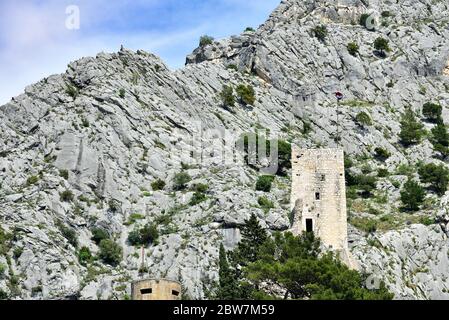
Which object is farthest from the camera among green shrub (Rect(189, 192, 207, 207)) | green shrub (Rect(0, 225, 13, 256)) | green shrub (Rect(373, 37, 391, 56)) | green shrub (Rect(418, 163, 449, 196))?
green shrub (Rect(373, 37, 391, 56))

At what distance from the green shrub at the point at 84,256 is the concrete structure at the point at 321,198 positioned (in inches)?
579

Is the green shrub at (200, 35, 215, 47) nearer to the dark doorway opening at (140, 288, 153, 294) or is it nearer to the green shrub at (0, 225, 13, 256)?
the green shrub at (0, 225, 13, 256)

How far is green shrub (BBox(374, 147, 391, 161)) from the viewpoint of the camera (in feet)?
306

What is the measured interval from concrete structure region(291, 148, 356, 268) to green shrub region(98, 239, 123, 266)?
1278 cm

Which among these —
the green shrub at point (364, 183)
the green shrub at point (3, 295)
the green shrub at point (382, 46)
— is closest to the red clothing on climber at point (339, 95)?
the green shrub at point (382, 46)

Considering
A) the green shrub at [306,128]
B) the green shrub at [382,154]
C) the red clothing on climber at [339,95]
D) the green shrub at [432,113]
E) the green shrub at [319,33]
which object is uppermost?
the green shrub at [319,33]

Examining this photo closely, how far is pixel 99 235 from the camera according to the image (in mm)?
75375

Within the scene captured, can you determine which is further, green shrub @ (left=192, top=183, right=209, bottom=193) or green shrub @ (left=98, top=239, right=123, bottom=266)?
green shrub @ (left=192, top=183, right=209, bottom=193)

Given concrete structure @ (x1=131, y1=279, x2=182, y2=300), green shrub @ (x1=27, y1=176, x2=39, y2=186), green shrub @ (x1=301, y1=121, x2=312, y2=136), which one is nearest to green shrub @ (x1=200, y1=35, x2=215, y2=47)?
green shrub @ (x1=301, y1=121, x2=312, y2=136)

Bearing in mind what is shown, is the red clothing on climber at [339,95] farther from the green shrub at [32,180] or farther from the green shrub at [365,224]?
the green shrub at [32,180]

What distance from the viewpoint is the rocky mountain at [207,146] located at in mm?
71625

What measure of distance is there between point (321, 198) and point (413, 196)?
45.1 ft

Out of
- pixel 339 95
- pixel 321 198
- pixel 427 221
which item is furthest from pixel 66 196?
pixel 339 95
